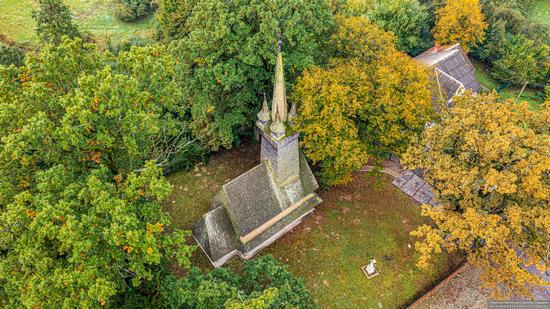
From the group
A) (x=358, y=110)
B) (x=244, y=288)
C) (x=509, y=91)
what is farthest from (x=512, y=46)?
(x=244, y=288)

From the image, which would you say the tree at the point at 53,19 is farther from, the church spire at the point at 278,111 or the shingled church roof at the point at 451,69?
the shingled church roof at the point at 451,69

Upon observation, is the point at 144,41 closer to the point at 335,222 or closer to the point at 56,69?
the point at 56,69

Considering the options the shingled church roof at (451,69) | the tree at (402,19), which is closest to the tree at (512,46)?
the shingled church roof at (451,69)

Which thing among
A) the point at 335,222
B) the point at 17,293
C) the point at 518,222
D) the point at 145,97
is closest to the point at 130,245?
the point at 17,293

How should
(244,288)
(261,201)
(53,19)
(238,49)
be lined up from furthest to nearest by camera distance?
(53,19)
(238,49)
(261,201)
(244,288)

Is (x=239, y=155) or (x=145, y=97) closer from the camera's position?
(x=145, y=97)

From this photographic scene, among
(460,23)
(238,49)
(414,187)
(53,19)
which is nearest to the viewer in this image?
(238,49)

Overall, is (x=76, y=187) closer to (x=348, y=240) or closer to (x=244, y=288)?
(x=244, y=288)
